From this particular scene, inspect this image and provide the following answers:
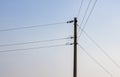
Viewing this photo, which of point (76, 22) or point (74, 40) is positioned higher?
point (76, 22)

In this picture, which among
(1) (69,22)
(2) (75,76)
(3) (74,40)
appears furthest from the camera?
(1) (69,22)

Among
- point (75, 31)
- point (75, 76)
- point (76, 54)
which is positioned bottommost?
point (75, 76)

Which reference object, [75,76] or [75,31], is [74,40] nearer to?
[75,31]

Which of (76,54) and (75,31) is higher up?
(75,31)

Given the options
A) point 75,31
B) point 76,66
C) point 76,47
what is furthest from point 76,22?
point 76,66

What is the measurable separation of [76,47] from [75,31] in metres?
1.43

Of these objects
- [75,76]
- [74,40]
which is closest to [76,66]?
[75,76]

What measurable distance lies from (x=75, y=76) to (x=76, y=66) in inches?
31.2

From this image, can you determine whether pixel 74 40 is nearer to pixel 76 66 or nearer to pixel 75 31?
pixel 75 31

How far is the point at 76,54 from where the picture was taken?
20828 mm

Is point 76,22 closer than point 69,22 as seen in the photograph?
Yes

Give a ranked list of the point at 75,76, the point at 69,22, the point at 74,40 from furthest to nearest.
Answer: the point at 69,22, the point at 74,40, the point at 75,76

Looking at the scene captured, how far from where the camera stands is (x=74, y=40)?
70.6 ft

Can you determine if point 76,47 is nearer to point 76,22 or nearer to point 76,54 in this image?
point 76,54
